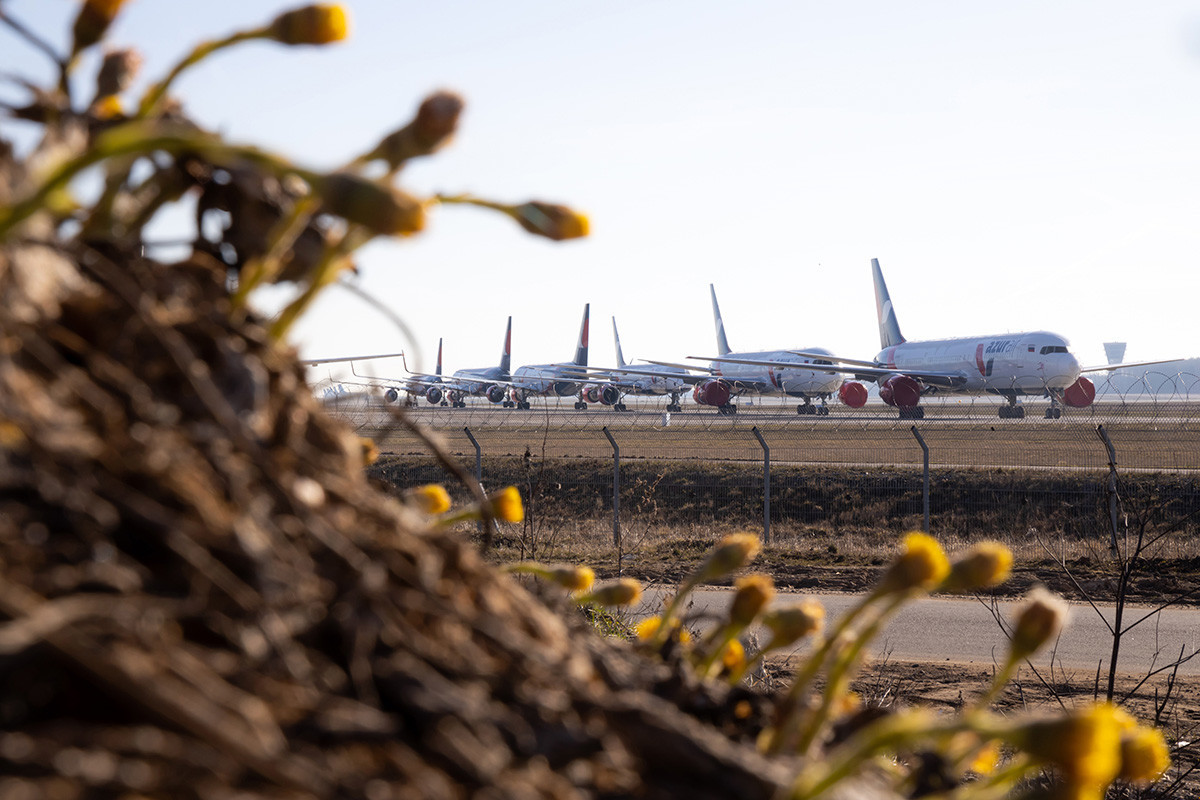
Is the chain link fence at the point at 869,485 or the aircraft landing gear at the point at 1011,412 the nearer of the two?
the chain link fence at the point at 869,485

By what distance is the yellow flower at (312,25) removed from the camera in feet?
2.28

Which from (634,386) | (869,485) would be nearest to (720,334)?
(634,386)

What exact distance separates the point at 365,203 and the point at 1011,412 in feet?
129

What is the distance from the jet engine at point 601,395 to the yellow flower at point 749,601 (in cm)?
5911

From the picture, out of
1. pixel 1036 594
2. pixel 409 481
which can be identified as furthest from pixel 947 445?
pixel 1036 594

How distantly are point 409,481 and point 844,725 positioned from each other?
2143 centimetres

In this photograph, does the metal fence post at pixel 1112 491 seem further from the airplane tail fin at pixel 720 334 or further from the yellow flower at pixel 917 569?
the airplane tail fin at pixel 720 334

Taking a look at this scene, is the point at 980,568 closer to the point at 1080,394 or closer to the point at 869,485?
the point at 869,485

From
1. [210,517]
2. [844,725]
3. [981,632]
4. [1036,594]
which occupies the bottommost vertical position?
[981,632]

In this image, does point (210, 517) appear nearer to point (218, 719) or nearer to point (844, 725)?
point (218, 719)

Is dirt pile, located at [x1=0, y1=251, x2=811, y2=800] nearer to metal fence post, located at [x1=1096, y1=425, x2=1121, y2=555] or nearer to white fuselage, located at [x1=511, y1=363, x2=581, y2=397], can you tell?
metal fence post, located at [x1=1096, y1=425, x2=1121, y2=555]

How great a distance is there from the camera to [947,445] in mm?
24562

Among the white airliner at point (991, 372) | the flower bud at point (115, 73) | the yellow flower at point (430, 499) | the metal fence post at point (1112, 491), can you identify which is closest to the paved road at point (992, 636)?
the metal fence post at point (1112, 491)

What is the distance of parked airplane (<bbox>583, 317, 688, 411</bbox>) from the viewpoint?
55281 mm
